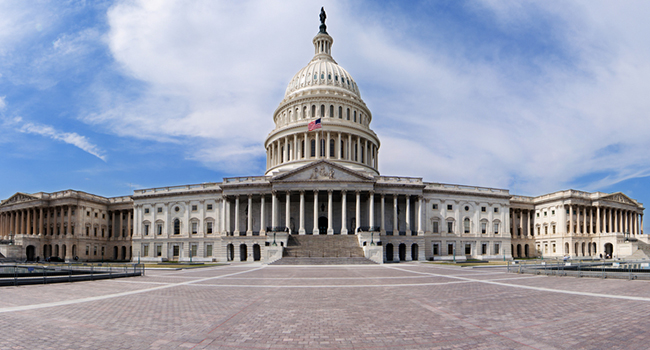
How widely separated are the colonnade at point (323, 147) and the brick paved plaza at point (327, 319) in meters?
65.1

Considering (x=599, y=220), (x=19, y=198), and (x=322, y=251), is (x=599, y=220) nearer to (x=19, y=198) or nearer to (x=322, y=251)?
(x=322, y=251)

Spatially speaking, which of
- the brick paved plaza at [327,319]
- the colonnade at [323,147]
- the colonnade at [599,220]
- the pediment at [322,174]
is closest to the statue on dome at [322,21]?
the colonnade at [323,147]

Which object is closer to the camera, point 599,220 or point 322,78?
point 599,220

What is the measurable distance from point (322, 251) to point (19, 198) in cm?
7812

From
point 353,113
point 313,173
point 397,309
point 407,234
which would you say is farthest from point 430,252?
point 397,309

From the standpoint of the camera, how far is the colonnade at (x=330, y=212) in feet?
229

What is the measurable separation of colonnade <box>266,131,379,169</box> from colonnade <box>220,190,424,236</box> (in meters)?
13.3

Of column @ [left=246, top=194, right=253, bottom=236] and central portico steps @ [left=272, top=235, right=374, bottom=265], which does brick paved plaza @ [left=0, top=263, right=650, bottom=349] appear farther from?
column @ [left=246, top=194, right=253, bottom=236]

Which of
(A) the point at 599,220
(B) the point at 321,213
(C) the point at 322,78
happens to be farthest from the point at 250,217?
(A) the point at 599,220

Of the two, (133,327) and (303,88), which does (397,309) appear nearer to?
(133,327)

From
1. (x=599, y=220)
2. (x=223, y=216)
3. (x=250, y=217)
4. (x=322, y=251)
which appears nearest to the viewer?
(x=322, y=251)

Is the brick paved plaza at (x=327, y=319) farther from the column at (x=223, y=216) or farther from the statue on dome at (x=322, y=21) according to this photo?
the statue on dome at (x=322, y=21)

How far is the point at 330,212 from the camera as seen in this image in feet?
228

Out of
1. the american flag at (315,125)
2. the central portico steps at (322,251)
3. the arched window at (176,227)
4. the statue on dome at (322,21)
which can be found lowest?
the central portico steps at (322,251)
